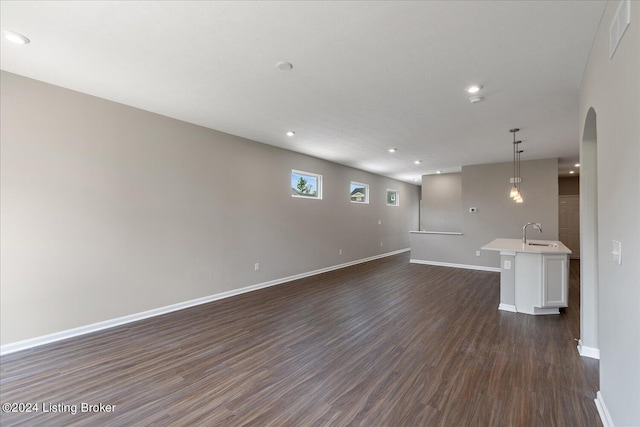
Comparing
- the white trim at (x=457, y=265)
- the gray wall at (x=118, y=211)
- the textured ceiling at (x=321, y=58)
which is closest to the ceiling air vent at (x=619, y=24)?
the textured ceiling at (x=321, y=58)

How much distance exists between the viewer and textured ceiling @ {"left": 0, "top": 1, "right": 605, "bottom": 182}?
74.0 inches

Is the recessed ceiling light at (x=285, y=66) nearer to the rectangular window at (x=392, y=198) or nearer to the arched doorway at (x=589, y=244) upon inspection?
the arched doorway at (x=589, y=244)

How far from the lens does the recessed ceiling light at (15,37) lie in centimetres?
213

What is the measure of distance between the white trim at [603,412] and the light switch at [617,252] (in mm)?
1009

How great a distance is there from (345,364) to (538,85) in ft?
11.3

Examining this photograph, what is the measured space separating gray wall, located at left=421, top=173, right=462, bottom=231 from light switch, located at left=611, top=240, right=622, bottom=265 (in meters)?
7.72

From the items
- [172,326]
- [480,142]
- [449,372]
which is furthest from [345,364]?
[480,142]

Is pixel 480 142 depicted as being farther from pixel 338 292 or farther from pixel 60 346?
pixel 60 346

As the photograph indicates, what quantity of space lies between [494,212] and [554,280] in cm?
362

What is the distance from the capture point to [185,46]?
2.27 meters

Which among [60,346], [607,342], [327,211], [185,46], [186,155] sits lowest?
[60,346]

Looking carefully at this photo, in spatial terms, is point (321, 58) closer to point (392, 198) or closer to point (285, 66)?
point (285, 66)

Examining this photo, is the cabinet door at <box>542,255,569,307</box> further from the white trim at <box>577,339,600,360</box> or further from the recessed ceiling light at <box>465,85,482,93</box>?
the recessed ceiling light at <box>465,85,482,93</box>

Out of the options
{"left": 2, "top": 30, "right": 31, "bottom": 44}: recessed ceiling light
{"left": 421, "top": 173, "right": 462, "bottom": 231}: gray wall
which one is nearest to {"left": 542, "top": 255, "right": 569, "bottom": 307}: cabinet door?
{"left": 421, "top": 173, "right": 462, "bottom": 231}: gray wall
